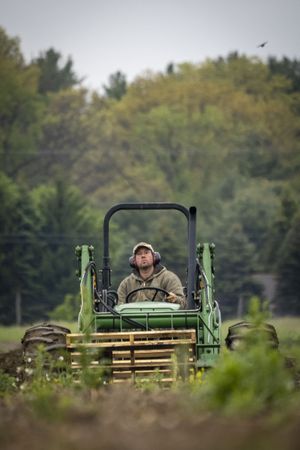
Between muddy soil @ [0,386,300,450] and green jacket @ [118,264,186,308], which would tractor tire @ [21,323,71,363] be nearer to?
green jacket @ [118,264,186,308]

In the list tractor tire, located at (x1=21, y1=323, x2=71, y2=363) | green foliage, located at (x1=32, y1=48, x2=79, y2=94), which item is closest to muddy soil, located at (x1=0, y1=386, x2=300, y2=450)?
tractor tire, located at (x1=21, y1=323, x2=71, y2=363)

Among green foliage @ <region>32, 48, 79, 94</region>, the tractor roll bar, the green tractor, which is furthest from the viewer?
green foliage @ <region>32, 48, 79, 94</region>

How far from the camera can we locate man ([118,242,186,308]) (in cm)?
1686

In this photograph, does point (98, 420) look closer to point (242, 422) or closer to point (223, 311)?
point (242, 422)

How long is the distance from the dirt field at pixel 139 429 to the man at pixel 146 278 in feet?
24.5

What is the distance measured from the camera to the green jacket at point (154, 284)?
1680cm

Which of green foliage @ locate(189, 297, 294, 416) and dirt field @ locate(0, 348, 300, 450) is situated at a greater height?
green foliage @ locate(189, 297, 294, 416)

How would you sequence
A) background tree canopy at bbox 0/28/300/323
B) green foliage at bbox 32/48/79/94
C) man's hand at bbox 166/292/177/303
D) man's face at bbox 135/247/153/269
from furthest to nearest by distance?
1. green foliage at bbox 32/48/79/94
2. background tree canopy at bbox 0/28/300/323
3. man's face at bbox 135/247/153/269
4. man's hand at bbox 166/292/177/303

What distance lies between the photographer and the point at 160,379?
43.6 ft

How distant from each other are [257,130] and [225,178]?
6920mm

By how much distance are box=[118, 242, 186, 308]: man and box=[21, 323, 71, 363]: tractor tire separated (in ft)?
6.58

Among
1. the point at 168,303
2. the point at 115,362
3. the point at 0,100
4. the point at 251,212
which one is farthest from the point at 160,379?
the point at 0,100

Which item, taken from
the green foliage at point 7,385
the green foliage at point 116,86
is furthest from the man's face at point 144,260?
the green foliage at point 116,86

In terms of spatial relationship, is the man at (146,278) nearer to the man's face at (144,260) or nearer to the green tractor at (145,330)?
the man's face at (144,260)
